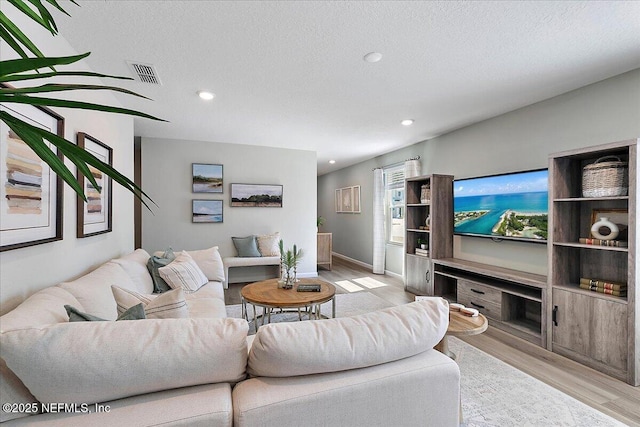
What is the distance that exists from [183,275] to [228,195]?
8.52 feet

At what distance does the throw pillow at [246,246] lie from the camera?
509 cm

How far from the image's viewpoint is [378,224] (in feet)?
19.8

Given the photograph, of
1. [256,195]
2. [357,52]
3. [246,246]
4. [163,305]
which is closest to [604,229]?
[357,52]

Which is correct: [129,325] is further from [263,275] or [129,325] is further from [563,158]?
[263,275]

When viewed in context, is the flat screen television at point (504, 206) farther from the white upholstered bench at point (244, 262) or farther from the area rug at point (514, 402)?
the white upholstered bench at point (244, 262)

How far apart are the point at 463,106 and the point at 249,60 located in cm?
234

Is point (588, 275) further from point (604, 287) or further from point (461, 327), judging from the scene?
point (461, 327)

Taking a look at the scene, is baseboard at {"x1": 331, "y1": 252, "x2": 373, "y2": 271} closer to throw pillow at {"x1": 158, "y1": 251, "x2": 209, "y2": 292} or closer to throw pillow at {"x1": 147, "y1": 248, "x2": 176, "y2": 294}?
throw pillow at {"x1": 158, "y1": 251, "x2": 209, "y2": 292}

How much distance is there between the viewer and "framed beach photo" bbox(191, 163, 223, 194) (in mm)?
5055

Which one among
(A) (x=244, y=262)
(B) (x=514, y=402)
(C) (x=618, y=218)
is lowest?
(B) (x=514, y=402)

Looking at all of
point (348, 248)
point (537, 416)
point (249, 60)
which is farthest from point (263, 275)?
→ point (537, 416)

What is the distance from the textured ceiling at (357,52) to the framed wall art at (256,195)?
1740mm

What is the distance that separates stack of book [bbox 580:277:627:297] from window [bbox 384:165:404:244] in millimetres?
3280

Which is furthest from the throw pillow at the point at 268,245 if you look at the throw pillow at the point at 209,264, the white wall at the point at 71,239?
the white wall at the point at 71,239
